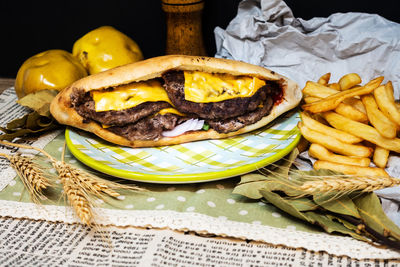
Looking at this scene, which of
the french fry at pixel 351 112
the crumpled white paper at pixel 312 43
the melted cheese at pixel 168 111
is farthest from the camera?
the crumpled white paper at pixel 312 43

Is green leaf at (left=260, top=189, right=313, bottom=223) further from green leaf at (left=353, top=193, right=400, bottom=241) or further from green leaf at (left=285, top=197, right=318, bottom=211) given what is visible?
green leaf at (left=353, top=193, right=400, bottom=241)

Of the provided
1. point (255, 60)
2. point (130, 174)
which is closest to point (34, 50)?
point (255, 60)

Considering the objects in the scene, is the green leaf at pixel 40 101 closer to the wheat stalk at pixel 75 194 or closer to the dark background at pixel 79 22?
the wheat stalk at pixel 75 194

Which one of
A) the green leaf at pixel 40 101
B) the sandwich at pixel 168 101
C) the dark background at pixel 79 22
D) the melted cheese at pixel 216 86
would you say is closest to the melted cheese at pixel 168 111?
the sandwich at pixel 168 101

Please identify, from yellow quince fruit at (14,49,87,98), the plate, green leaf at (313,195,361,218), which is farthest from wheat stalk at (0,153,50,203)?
green leaf at (313,195,361,218)

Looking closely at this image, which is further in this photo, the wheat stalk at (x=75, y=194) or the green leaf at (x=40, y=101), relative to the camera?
the green leaf at (x=40, y=101)

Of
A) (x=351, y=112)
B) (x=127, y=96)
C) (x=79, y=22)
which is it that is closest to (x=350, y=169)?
(x=351, y=112)
